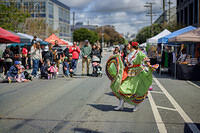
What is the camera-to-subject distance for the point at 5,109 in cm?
721

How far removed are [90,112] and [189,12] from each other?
34.7 m

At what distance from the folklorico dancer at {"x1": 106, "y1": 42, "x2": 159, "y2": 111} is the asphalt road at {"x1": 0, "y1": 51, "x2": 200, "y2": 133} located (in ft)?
1.48

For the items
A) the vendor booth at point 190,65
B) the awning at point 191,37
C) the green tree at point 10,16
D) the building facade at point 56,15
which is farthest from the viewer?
the building facade at point 56,15

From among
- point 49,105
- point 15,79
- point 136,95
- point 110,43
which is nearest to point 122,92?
point 136,95

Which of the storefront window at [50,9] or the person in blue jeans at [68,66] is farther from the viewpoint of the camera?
the storefront window at [50,9]

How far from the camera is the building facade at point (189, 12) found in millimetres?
32969

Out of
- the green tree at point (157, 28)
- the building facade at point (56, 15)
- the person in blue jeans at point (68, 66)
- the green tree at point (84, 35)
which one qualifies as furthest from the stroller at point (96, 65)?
the green tree at point (84, 35)

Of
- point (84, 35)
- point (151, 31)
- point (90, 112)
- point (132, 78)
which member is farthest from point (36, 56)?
point (84, 35)

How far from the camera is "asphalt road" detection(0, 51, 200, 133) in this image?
216 inches

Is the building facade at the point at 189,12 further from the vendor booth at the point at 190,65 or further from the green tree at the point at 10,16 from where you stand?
the green tree at the point at 10,16

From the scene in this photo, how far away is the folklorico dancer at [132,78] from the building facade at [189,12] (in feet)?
88.3

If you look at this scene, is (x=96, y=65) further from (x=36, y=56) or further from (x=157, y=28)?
(x=157, y=28)

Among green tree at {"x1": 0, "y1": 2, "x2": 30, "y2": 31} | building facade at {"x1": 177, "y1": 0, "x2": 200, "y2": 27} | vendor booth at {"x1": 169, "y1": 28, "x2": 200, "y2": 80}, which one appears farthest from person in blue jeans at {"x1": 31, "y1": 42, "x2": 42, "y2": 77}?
building facade at {"x1": 177, "y1": 0, "x2": 200, "y2": 27}

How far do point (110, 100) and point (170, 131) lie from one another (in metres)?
3.32
